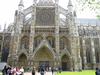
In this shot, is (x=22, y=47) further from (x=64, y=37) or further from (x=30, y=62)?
(x=64, y=37)

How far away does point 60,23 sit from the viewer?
158 feet

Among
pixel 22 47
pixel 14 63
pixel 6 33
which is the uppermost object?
pixel 6 33

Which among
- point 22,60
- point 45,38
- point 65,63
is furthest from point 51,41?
point 22,60

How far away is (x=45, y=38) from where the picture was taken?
46.0m

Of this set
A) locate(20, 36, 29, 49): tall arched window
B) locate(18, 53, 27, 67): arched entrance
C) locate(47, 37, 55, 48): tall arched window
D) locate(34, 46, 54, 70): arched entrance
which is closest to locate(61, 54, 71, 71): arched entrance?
locate(34, 46, 54, 70): arched entrance

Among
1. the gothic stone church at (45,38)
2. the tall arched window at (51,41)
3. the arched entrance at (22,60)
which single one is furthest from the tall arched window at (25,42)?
the tall arched window at (51,41)

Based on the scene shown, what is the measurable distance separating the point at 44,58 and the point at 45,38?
15.9ft

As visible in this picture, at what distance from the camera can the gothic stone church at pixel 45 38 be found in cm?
4425

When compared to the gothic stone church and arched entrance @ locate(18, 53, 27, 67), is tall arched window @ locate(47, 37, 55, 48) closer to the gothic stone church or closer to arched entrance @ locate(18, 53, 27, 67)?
the gothic stone church

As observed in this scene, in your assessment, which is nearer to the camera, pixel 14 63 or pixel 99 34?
pixel 14 63

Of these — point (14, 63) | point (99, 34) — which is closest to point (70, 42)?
point (14, 63)

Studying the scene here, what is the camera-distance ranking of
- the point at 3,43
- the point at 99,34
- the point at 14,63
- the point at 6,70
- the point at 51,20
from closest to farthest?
the point at 6,70
the point at 14,63
the point at 51,20
the point at 3,43
the point at 99,34

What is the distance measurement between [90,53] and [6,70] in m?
38.7

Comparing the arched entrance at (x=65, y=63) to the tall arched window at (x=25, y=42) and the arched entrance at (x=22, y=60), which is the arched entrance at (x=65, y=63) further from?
the tall arched window at (x=25, y=42)
